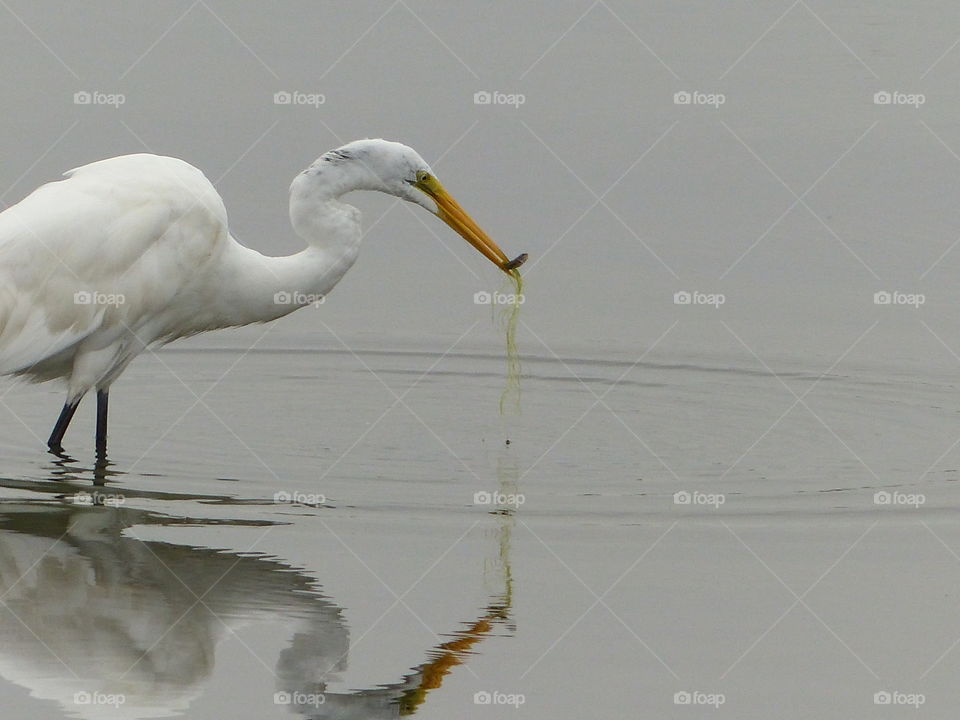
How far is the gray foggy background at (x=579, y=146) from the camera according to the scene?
12133mm

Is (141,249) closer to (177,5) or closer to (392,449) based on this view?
(392,449)

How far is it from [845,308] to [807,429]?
234cm

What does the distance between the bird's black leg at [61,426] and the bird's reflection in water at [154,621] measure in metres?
1.28

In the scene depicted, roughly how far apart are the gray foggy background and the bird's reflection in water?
4.39 m

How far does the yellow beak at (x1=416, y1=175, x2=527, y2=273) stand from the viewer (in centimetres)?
938

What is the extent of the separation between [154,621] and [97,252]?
2872 mm

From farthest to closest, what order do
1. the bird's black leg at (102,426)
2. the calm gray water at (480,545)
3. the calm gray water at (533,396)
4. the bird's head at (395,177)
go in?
1. the bird's black leg at (102,426)
2. the bird's head at (395,177)
3. the calm gray water at (533,396)
4. the calm gray water at (480,545)

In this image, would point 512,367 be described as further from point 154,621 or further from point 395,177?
point 154,621

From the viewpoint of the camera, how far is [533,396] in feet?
35.8

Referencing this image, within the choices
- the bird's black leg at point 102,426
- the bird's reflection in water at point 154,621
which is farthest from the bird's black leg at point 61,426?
the bird's reflection in water at point 154,621

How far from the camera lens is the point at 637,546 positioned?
7.84 metres

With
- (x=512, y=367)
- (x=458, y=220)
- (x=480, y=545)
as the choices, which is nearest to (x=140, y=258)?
(x=458, y=220)

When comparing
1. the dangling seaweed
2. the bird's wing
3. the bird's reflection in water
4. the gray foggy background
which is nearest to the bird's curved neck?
the bird's wing

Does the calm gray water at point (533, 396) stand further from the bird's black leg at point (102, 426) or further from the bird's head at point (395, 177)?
the bird's head at point (395, 177)
